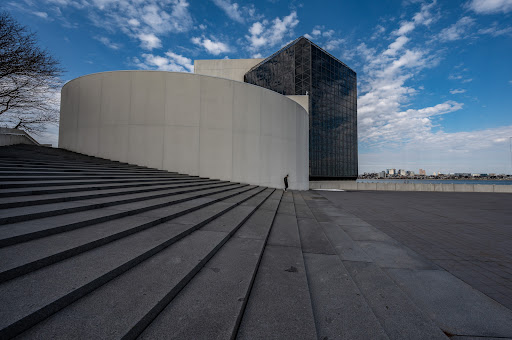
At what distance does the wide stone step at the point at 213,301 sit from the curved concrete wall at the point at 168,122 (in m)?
12.5

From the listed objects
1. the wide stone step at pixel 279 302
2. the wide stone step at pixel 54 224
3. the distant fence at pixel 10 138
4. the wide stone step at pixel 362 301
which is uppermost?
the distant fence at pixel 10 138

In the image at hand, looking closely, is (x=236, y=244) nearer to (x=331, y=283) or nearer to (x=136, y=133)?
(x=331, y=283)

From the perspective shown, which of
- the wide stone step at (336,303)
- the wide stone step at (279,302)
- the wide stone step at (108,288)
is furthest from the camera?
the wide stone step at (336,303)

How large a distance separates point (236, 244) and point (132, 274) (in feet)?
6.22

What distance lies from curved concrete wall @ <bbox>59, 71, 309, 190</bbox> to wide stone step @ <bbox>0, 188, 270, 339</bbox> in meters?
12.4

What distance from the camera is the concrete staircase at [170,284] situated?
1.77 meters

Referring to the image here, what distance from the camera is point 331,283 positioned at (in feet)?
10.3

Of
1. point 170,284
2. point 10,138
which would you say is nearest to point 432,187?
point 170,284

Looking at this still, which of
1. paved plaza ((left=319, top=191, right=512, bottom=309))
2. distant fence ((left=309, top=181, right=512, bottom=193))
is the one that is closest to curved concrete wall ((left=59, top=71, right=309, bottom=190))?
paved plaza ((left=319, top=191, right=512, bottom=309))

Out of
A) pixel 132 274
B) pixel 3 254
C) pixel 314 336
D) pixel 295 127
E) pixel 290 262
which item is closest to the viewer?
pixel 314 336

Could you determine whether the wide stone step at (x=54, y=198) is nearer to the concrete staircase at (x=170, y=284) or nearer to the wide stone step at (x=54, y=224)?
the concrete staircase at (x=170, y=284)

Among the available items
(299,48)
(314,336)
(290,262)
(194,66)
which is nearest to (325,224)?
(290,262)

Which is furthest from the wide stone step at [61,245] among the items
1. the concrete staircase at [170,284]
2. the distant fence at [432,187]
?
the distant fence at [432,187]

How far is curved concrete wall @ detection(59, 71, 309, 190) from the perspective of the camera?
14828mm
